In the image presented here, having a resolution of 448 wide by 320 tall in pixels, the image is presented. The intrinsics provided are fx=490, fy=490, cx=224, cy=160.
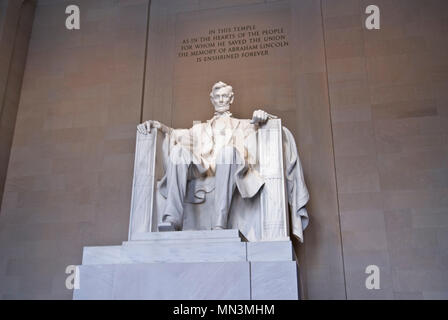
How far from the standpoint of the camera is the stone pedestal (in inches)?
141

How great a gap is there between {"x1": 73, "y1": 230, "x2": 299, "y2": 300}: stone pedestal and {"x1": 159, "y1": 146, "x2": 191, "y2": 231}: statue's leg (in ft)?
1.29

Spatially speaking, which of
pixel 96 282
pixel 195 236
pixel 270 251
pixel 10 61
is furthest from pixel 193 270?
pixel 10 61

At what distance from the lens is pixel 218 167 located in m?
4.51

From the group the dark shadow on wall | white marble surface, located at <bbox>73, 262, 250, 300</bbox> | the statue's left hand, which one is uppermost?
the dark shadow on wall

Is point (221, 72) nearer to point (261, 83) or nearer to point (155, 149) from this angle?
point (261, 83)

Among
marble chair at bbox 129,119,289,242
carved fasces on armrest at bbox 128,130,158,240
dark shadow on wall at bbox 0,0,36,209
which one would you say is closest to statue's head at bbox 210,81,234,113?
marble chair at bbox 129,119,289,242

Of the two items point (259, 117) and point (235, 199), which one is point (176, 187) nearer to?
point (235, 199)

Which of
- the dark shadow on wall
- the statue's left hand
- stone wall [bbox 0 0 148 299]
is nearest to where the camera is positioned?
the statue's left hand

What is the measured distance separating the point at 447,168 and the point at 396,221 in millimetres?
831

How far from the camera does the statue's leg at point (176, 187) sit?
4328 millimetres

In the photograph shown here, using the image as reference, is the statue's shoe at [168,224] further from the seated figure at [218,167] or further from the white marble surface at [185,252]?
the white marble surface at [185,252]

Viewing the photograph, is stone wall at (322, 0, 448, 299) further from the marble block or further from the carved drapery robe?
the marble block

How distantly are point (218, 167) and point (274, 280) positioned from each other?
4.29ft
